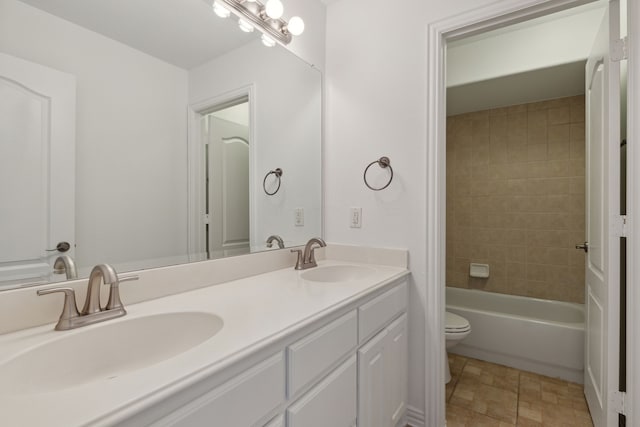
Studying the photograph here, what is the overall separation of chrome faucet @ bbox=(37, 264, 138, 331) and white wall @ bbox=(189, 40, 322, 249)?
0.73m

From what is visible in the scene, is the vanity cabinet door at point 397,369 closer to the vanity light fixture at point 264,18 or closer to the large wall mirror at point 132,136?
the large wall mirror at point 132,136

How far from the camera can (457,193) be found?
124 inches

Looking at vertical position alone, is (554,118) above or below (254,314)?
above

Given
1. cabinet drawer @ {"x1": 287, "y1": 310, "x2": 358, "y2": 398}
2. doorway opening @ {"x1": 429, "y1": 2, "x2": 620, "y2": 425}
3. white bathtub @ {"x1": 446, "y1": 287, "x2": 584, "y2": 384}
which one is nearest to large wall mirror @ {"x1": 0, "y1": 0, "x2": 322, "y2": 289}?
cabinet drawer @ {"x1": 287, "y1": 310, "x2": 358, "y2": 398}

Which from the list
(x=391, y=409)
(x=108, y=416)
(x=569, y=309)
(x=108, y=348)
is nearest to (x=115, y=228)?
(x=108, y=348)

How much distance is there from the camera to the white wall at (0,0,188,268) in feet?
3.00

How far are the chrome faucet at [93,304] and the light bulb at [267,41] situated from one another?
49.8 inches

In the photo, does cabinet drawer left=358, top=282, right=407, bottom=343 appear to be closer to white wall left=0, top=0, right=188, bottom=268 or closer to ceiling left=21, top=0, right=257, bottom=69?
white wall left=0, top=0, right=188, bottom=268

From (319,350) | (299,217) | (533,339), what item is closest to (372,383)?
(319,350)

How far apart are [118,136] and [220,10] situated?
0.74 metres

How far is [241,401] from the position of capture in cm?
70

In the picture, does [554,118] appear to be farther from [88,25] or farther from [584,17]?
[88,25]

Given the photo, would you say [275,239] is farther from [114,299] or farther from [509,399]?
[509,399]

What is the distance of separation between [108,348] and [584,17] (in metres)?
3.01
